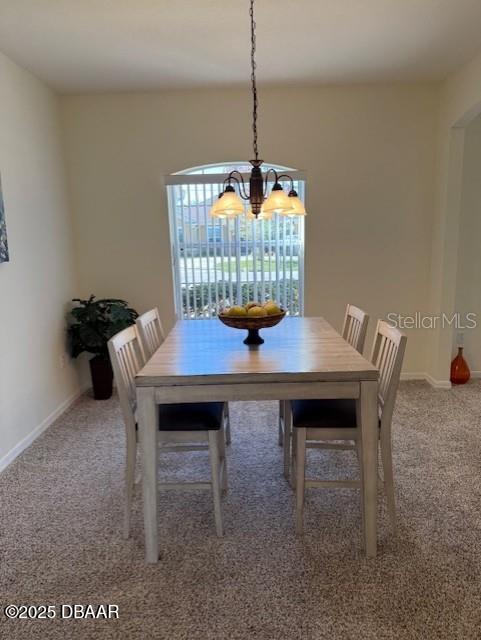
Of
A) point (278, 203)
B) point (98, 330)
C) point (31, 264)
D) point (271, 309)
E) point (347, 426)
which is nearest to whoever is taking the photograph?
point (347, 426)

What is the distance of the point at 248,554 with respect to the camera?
180cm

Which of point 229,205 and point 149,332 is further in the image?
point 149,332

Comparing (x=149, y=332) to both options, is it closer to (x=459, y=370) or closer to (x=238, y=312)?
(x=238, y=312)

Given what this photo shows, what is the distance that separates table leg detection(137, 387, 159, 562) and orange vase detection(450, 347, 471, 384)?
3114 mm

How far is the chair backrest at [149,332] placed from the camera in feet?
7.75

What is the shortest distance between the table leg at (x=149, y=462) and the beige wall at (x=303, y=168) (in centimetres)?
221

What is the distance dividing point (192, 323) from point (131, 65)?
1.94m

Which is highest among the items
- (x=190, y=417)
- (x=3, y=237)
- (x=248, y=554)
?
(x=3, y=237)

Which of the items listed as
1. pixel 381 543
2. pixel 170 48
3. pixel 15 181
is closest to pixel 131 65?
pixel 170 48

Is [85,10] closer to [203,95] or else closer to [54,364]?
[203,95]

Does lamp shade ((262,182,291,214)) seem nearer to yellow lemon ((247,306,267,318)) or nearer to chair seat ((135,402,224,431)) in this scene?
yellow lemon ((247,306,267,318))

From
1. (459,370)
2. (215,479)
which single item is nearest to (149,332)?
(215,479)

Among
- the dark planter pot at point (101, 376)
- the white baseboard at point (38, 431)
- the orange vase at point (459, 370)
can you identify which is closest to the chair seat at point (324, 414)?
Answer: the white baseboard at point (38, 431)

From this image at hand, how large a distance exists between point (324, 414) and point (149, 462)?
0.82 metres
